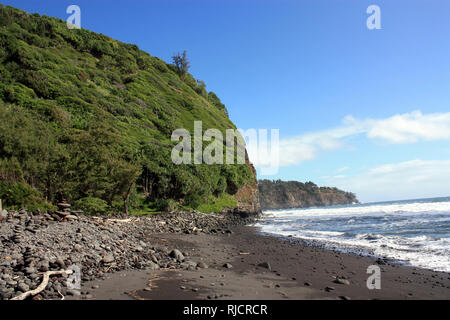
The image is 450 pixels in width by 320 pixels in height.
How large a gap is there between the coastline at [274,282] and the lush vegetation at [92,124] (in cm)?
1232

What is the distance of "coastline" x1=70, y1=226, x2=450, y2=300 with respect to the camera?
6.23 metres

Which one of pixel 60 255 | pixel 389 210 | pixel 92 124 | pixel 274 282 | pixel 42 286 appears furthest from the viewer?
pixel 389 210

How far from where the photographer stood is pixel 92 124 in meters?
32.6

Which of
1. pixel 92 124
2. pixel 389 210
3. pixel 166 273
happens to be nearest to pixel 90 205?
pixel 92 124

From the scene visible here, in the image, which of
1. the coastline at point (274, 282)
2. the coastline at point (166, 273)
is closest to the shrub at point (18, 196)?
the coastline at point (166, 273)

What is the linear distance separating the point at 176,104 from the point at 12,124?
60426 millimetres

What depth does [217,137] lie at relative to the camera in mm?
70312

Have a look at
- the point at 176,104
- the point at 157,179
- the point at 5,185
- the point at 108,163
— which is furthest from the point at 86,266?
the point at 176,104

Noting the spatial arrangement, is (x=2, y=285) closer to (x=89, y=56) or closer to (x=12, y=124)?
(x=12, y=124)

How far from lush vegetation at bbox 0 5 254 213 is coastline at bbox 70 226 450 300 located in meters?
12.3

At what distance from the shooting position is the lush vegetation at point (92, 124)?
17.9 meters

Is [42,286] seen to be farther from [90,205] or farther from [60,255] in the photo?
[90,205]

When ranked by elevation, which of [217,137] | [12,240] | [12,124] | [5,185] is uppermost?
[217,137]

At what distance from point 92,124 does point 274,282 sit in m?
31.8
